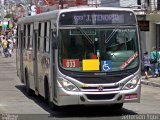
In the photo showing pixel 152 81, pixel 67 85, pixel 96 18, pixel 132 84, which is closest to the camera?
pixel 67 85

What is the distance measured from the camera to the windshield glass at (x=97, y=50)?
1328cm

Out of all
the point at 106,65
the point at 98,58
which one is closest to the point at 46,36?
the point at 98,58

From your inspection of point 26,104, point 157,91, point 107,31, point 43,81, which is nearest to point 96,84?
point 107,31

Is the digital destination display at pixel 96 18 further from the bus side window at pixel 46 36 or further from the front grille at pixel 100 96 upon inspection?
A: the front grille at pixel 100 96

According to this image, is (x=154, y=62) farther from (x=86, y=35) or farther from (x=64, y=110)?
(x=86, y=35)

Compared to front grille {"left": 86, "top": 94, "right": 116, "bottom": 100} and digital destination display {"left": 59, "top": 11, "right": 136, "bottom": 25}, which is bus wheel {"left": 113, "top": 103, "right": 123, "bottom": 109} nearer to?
front grille {"left": 86, "top": 94, "right": 116, "bottom": 100}

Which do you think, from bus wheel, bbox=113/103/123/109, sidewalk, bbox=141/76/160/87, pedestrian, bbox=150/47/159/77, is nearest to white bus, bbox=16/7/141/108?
bus wheel, bbox=113/103/123/109

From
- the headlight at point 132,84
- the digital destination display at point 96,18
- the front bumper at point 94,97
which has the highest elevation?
the digital destination display at point 96,18

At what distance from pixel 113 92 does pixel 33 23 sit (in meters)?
5.26

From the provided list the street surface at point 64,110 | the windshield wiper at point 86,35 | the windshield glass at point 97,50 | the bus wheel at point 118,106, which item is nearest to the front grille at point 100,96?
the street surface at point 64,110

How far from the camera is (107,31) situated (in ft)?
44.5

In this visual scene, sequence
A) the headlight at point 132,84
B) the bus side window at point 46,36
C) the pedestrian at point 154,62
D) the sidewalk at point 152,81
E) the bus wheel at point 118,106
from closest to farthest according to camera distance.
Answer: the headlight at point 132,84 → the bus side window at point 46,36 → the bus wheel at point 118,106 → the sidewalk at point 152,81 → the pedestrian at point 154,62

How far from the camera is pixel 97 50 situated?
1341 cm

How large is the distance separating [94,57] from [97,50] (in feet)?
0.68
